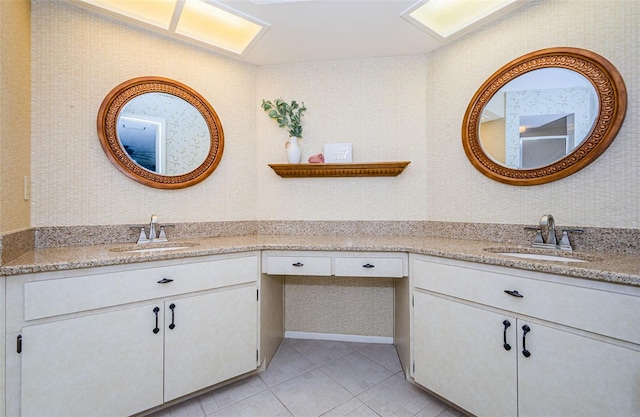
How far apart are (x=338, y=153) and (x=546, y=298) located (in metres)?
1.54

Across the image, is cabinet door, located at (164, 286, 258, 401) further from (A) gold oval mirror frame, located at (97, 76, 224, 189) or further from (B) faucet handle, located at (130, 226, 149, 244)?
(A) gold oval mirror frame, located at (97, 76, 224, 189)

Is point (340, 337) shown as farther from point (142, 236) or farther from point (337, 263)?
point (142, 236)

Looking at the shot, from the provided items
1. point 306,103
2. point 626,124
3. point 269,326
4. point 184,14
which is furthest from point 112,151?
point 626,124

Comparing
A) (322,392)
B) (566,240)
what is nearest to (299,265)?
(322,392)

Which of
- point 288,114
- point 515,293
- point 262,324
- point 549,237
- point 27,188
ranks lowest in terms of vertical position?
point 262,324

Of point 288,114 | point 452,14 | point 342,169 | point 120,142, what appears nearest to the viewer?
point 120,142

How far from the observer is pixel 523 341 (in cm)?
111

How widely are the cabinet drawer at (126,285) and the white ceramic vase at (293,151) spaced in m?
0.88

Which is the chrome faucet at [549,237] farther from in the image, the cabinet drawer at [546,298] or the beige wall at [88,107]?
the beige wall at [88,107]

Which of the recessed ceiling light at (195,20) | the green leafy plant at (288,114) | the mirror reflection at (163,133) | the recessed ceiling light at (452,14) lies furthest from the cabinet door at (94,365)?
the recessed ceiling light at (452,14)

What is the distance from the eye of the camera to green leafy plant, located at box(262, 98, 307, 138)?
6.88ft

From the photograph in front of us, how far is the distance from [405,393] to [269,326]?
0.99 meters

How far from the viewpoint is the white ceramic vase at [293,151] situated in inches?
81.2

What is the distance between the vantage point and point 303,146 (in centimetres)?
219
